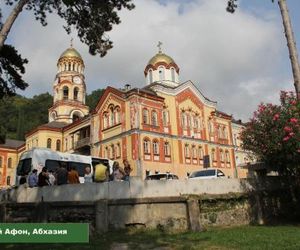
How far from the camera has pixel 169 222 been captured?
13781 mm

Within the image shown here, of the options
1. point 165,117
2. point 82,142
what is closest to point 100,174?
point 165,117

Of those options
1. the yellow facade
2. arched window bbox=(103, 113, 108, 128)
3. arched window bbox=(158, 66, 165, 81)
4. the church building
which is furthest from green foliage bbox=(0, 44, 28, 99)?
the yellow facade

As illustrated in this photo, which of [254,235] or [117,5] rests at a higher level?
[117,5]

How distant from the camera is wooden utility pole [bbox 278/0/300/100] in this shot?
13562mm

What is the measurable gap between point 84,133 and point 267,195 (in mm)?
34139

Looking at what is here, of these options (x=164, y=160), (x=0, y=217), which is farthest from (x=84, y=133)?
(x=0, y=217)

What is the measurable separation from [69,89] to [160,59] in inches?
684

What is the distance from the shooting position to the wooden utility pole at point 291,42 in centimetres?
1356

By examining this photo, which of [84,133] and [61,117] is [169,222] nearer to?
[84,133]

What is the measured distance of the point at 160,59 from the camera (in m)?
47.7

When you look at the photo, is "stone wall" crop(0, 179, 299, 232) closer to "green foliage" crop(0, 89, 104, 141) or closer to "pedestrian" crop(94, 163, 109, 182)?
"pedestrian" crop(94, 163, 109, 182)

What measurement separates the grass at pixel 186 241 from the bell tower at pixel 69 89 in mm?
46170

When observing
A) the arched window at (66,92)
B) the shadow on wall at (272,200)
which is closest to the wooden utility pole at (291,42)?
the shadow on wall at (272,200)

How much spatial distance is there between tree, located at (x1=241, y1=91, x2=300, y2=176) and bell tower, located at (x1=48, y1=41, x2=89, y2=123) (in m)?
43.2
